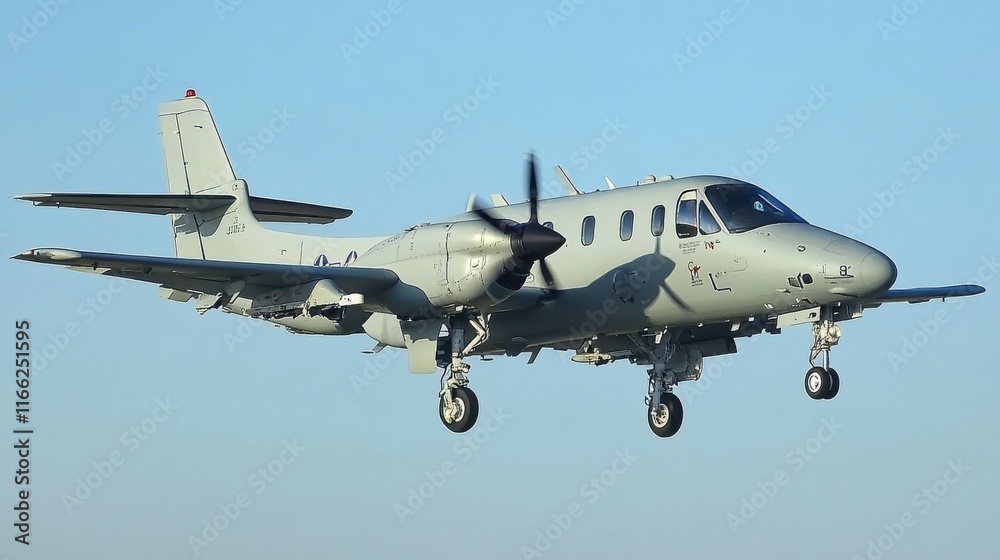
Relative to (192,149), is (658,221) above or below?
below

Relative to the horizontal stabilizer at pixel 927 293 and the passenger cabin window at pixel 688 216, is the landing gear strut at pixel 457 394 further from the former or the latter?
the horizontal stabilizer at pixel 927 293

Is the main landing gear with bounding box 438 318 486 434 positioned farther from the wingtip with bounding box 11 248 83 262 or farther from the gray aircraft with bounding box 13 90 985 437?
the wingtip with bounding box 11 248 83 262

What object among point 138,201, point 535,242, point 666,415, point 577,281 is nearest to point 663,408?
point 666,415

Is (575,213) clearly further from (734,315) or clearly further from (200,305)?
(200,305)

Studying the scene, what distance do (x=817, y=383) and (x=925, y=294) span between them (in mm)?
5280

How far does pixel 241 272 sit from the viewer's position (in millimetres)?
24750

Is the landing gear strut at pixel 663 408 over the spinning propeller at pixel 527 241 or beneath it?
beneath

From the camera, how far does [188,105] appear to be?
31562 mm

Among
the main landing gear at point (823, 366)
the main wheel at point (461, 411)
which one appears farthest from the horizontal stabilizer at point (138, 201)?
the main landing gear at point (823, 366)

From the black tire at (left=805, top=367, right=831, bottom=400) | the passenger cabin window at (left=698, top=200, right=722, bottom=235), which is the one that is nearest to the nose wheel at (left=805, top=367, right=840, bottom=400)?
the black tire at (left=805, top=367, right=831, bottom=400)

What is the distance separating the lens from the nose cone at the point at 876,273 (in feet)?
75.7

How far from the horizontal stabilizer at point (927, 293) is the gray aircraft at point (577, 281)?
0.03m

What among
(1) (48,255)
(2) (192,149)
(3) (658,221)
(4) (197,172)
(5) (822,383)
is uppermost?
(2) (192,149)

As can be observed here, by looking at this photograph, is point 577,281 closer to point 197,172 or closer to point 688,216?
point 688,216
